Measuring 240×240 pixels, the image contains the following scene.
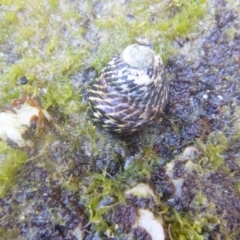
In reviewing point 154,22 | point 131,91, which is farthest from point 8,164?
point 154,22

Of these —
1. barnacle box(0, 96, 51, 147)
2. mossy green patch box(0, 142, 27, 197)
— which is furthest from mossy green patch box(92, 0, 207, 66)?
mossy green patch box(0, 142, 27, 197)

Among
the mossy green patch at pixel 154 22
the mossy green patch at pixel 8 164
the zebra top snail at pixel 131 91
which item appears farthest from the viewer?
the mossy green patch at pixel 154 22

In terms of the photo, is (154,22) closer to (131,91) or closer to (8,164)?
(131,91)

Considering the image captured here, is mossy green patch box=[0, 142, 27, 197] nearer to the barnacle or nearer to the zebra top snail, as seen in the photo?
the barnacle

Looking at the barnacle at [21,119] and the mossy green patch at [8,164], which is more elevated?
the barnacle at [21,119]

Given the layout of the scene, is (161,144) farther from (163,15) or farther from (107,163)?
(163,15)

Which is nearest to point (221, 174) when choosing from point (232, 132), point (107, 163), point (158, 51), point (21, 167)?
point (232, 132)

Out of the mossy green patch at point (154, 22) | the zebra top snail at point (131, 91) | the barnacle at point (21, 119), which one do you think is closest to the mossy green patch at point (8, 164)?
the barnacle at point (21, 119)

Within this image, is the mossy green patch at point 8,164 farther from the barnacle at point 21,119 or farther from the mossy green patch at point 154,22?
the mossy green patch at point 154,22
